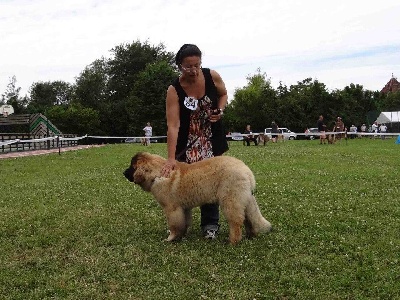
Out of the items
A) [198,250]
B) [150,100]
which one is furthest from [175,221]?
[150,100]

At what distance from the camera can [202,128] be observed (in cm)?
609

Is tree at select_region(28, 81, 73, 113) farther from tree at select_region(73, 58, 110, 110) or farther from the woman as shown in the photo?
the woman

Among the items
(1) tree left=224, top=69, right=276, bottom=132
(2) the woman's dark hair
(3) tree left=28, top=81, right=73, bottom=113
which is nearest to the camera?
(2) the woman's dark hair

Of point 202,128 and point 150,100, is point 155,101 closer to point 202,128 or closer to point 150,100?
point 150,100

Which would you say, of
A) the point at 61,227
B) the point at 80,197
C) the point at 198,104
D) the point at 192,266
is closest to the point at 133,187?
the point at 80,197

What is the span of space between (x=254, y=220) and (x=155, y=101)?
175ft

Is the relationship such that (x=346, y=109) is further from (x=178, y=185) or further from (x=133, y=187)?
(x=178, y=185)

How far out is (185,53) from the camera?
18.3ft

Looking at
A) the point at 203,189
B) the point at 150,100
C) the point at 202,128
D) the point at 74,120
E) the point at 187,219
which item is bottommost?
the point at 187,219

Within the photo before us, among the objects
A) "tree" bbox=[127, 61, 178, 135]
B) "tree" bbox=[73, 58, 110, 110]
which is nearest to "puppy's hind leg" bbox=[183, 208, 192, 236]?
"tree" bbox=[127, 61, 178, 135]

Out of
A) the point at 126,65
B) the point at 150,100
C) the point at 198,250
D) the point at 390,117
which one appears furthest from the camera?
the point at 126,65

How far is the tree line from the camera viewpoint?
57438mm

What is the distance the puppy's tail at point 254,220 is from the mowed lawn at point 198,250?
12cm

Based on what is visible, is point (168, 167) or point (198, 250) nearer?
point (198, 250)
